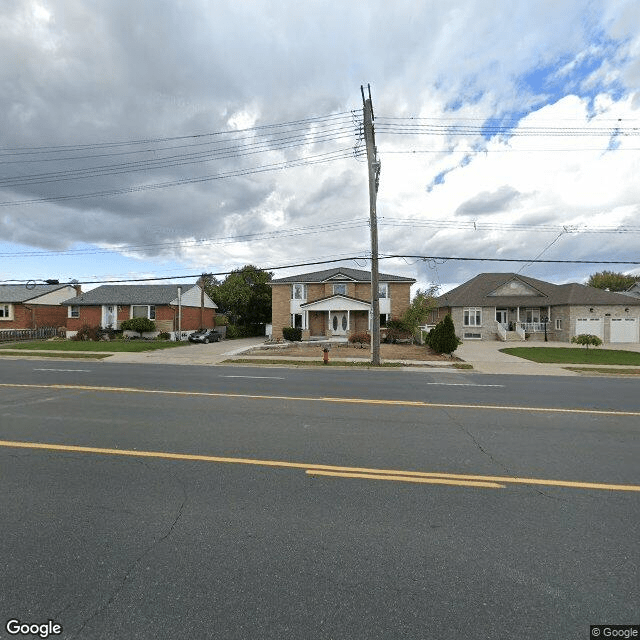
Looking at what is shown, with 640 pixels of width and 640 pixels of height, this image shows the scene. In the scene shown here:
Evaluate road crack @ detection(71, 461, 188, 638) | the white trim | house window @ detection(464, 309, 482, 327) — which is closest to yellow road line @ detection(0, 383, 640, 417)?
road crack @ detection(71, 461, 188, 638)

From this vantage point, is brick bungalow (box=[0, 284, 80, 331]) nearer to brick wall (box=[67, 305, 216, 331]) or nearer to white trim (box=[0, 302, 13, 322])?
white trim (box=[0, 302, 13, 322])

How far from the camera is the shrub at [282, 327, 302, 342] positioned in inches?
1281

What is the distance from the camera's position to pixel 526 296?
1480 inches

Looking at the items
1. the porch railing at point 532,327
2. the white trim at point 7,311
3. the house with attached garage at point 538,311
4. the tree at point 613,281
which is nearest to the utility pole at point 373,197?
the house with attached garage at point 538,311

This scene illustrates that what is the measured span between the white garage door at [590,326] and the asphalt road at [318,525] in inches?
1179

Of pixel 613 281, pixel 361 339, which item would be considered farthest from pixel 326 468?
pixel 613 281

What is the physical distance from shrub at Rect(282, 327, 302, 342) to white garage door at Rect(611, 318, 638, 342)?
25950 millimetres

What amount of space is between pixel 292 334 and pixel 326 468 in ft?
90.6

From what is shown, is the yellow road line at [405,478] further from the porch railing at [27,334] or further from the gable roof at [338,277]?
the porch railing at [27,334]

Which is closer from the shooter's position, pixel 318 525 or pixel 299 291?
pixel 318 525

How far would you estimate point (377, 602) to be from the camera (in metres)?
2.65

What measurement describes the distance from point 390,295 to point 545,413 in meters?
26.5

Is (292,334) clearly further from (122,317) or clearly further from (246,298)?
(122,317)

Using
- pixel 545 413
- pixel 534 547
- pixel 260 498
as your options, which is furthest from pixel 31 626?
pixel 545 413
